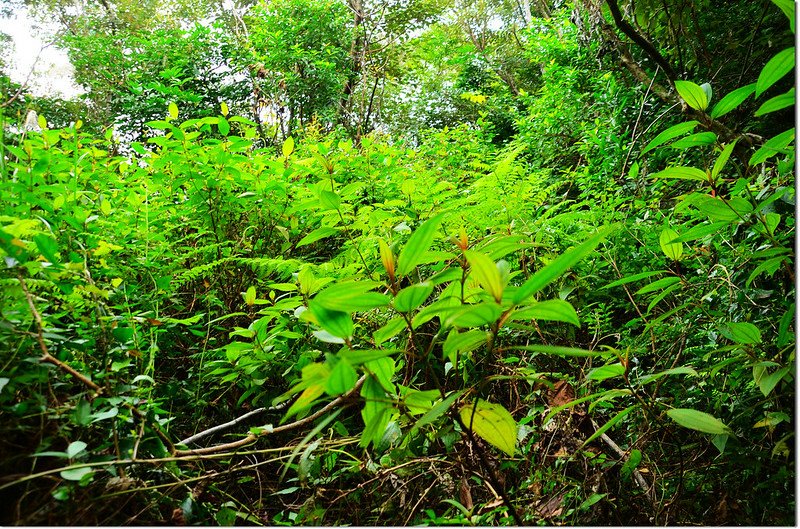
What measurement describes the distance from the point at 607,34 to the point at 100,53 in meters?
4.05

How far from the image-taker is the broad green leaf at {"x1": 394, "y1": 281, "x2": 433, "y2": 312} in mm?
499

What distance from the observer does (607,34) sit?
6.08 ft

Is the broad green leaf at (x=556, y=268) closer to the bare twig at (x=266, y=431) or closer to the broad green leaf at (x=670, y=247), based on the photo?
the bare twig at (x=266, y=431)

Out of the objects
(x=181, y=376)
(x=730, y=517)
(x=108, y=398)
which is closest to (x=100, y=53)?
(x=181, y=376)

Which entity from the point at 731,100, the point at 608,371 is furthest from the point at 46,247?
the point at 731,100

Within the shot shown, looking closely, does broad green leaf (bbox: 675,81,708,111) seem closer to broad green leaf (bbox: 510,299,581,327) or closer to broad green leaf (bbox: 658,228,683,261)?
broad green leaf (bbox: 658,228,683,261)

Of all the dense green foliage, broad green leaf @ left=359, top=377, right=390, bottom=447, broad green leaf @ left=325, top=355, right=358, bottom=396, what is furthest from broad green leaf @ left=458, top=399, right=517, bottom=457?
broad green leaf @ left=325, top=355, right=358, bottom=396

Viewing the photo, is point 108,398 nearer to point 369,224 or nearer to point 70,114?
point 369,224

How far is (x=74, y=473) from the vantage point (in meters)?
0.50

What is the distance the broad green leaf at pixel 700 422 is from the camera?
0.63 m

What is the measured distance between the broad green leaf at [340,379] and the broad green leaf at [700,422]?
519 millimetres

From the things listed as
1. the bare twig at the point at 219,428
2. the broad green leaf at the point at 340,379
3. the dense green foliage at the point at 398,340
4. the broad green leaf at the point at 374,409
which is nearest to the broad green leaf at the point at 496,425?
the dense green foliage at the point at 398,340

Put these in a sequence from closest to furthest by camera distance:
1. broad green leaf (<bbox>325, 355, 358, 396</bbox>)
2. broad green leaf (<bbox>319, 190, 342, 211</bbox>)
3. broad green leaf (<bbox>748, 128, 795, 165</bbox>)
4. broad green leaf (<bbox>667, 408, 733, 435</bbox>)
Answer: broad green leaf (<bbox>325, 355, 358, 396</bbox>) → broad green leaf (<bbox>667, 408, 733, 435</bbox>) → broad green leaf (<bbox>748, 128, 795, 165</bbox>) → broad green leaf (<bbox>319, 190, 342, 211</bbox>)

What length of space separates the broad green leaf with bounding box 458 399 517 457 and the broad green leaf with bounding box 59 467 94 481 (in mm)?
439
